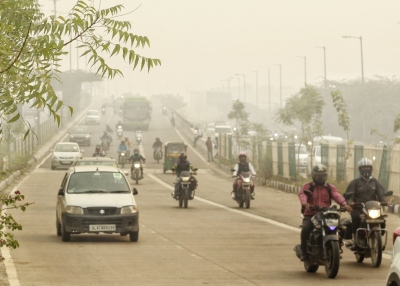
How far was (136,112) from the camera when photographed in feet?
296

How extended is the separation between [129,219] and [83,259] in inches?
114

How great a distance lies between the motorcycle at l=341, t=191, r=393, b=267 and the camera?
13969 mm

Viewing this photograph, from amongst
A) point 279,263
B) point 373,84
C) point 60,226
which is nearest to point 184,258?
point 279,263

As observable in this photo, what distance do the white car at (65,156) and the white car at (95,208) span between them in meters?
32.7

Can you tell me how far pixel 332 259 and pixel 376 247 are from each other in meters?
1.56

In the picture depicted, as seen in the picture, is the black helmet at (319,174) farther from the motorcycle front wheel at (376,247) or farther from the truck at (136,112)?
the truck at (136,112)

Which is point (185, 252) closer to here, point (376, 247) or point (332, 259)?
point (376, 247)

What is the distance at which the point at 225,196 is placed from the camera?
1374 inches

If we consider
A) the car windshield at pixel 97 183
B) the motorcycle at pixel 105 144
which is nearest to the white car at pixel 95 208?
the car windshield at pixel 97 183

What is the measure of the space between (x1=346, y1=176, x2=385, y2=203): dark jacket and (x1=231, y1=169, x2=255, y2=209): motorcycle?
41.6ft

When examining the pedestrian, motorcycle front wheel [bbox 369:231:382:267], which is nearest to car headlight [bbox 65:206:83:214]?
motorcycle front wheel [bbox 369:231:382:267]

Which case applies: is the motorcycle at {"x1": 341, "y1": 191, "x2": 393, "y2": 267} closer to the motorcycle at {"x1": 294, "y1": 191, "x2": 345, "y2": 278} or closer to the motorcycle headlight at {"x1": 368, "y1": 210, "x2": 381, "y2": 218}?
the motorcycle headlight at {"x1": 368, "y1": 210, "x2": 381, "y2": 218}

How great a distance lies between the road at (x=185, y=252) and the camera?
42.6 feet

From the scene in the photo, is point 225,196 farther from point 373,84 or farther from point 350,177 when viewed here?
point 373,84
